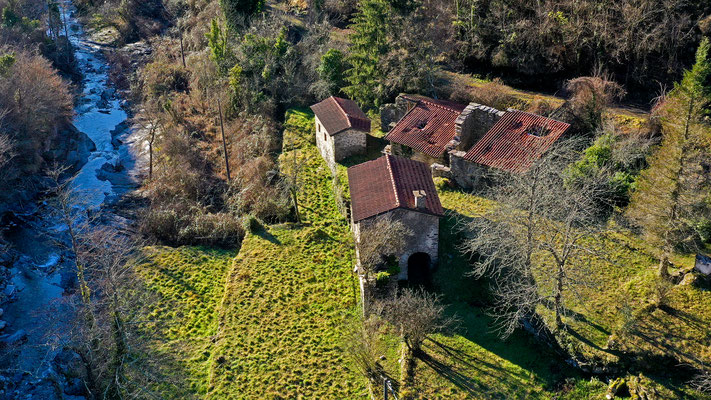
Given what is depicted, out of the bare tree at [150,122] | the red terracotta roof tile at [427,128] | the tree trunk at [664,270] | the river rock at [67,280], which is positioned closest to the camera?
the tree trunk at [664,270]

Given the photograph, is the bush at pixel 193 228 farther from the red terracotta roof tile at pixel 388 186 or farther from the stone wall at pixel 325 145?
the red terracotta roof tile at pixel 388 186

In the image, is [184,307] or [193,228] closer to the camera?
[184,307]

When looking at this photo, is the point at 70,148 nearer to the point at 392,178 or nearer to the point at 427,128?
the point at 427,128

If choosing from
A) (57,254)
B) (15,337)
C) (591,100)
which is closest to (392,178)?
(591,100)

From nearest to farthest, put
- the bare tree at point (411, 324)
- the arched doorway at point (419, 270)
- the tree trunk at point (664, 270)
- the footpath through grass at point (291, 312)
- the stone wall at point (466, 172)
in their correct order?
1. the bare tree at point (411, 324)
2. the footpath through grass at point (291, 312)
3. the tree trunk at point (664, 270)
4. the arched doorway at point (419, 270)
5. the stone wall at point (466, 172)

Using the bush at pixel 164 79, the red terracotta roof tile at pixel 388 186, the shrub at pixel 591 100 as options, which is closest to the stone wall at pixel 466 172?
the red terracotta roof tile at pixel 388 186

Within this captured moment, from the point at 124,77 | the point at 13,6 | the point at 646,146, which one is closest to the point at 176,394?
the point at 646,146

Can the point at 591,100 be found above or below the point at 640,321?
above
